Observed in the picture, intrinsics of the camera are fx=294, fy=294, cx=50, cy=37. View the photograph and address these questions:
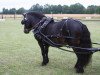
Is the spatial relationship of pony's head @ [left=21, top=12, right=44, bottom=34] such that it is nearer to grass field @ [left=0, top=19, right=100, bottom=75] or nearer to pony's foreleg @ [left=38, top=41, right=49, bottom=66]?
pony's foreleg @ [left=38, top=41, right=49, bottom=66]

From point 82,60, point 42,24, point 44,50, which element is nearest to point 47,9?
point 44,50

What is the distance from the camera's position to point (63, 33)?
9023 millimetres

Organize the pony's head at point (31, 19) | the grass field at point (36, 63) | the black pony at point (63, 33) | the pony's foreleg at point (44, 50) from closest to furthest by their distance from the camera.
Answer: the black pony at point (63, 33), the grass field at point (36, 63), the pony's foreleg at point (44, 50), the pony's head at point (31, 19)

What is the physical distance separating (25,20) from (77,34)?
2.41 metres

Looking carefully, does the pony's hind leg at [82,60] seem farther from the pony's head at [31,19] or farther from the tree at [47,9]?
the tree at [47,9]

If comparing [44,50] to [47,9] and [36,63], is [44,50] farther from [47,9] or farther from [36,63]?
[47,9]

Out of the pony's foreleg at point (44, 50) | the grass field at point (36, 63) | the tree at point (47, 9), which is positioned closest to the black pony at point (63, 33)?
the pony's foreleg at point (44, 50)

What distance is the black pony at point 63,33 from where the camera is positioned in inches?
340

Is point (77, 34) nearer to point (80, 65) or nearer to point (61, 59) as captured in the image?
point (80, 65)

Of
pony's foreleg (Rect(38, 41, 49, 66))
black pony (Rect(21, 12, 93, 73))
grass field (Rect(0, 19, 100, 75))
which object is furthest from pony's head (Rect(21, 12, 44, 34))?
grass field (Rect(0, 19, 100, 75))

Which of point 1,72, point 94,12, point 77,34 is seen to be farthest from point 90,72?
point 94,12

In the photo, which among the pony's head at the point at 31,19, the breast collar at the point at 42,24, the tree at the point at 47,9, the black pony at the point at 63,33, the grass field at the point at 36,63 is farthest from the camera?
the tree at the point at 47,9

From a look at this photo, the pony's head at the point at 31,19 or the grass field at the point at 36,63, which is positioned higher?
the pony's head at the point at 31,19

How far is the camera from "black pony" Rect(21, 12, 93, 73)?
8.65 meters
